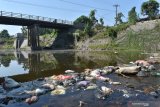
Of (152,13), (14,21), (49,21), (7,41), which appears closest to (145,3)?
(152,13)

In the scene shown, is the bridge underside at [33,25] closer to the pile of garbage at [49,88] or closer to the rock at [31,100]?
the pile of garbage at [49,88]

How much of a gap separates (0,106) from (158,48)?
46437 mm

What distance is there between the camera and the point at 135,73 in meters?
19.2

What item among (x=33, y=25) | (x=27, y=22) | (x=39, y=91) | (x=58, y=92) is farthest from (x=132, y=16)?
(x=39, y=91)

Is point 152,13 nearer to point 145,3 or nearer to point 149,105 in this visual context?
point 145,3

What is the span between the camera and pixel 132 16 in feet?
239

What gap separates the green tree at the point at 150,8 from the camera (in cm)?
7559

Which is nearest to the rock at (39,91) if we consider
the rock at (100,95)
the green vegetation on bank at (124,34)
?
the rock at (100,95)

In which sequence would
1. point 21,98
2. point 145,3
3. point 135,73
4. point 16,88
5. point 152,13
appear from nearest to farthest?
point 21,98
point 16,88
point 135,73
point 152,13
point 145,3

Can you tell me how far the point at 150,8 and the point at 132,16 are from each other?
26.6 ft

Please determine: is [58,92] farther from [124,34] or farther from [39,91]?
[124,34]

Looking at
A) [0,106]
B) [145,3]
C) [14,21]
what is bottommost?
[0,106]

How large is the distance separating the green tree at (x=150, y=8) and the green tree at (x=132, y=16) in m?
2.99

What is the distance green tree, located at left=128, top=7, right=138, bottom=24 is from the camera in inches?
2782
